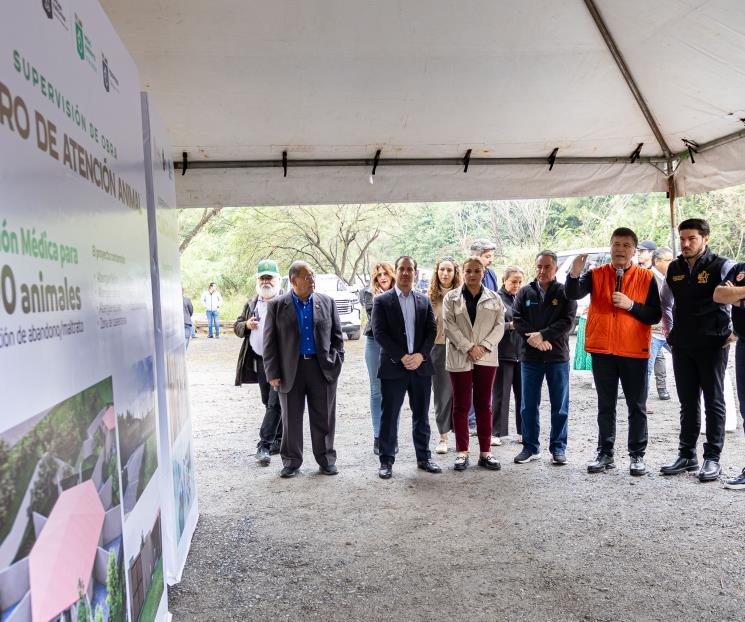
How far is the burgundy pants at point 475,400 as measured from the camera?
5301 millimetres

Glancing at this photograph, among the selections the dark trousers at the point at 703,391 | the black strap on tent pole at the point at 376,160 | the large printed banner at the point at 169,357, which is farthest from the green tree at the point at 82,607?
the dark trousers at the point at 703,391

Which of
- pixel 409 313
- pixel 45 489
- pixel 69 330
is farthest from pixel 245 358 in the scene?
pixel 45 489

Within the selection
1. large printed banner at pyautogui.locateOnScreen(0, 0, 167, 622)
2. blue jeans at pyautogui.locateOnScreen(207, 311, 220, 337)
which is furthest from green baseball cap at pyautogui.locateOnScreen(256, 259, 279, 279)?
blue jeans at pyautogui.locateOnScreen(207, 311, 220, 337)

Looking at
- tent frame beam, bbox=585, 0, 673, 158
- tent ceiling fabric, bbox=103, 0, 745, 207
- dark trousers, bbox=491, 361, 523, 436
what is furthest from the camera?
dark trousers, bbox=491, 361, 523, 436

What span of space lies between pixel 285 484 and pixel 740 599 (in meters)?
3.09

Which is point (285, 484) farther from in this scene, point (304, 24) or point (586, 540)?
point (304, 24)

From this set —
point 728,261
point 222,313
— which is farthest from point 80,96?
point 222,313

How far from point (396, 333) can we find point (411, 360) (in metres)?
0.26

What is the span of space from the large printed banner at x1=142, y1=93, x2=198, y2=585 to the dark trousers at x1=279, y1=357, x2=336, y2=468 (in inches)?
45.9

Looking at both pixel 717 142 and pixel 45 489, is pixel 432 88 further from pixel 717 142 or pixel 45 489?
pixel 45 489

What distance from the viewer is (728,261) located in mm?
4684

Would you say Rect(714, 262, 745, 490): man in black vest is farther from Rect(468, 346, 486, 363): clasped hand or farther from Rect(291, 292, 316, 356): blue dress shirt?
Rect(291, 292, 316, 356): blue dress shirt

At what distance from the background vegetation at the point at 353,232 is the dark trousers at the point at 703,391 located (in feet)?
60.9

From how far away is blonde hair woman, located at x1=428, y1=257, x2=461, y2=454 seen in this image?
19.2 feet
